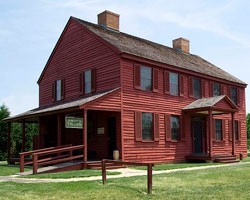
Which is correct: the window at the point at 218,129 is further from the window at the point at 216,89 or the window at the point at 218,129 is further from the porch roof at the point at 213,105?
the porch roof at the point at 213,105

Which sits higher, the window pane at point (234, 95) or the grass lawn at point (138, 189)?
the window pane at point (234, 95)

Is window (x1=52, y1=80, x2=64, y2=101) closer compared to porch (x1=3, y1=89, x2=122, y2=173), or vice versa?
porch (x1=3, y1=89, x2=122, y2=173)

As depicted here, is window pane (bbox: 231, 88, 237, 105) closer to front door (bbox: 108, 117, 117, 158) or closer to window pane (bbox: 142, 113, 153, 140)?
window pane (bbox: 142, 113, 153, 140)

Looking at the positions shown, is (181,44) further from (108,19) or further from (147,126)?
(147,126)

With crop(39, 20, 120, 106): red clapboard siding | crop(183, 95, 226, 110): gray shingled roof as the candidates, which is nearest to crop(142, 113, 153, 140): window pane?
crop(39, 20, 120, 106): red clapboard siding

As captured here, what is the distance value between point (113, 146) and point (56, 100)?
19.3 ft

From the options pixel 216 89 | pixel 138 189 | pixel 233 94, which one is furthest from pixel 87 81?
pixel 138 189

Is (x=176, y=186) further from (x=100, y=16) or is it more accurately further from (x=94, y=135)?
(x=100, y=16)

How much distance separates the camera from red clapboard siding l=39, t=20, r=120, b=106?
19547 mm

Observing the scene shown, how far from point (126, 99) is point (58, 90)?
6.33 metres

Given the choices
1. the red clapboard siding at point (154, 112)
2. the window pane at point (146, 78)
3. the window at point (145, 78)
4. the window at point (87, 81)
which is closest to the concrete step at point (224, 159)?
the red clapboard siding at point (154, 112)

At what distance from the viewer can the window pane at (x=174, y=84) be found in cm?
2162

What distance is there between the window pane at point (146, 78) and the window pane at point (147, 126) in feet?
4.78

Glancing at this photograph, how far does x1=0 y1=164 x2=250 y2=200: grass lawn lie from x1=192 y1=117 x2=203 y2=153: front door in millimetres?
10443
